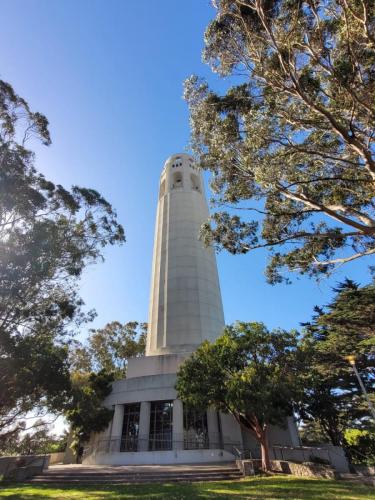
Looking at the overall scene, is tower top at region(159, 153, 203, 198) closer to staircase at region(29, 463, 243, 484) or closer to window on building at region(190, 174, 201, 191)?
window on building at region(190, 174, 201, 191)

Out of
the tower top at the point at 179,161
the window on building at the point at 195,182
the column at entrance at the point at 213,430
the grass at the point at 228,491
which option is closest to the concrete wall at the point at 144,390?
the column at entrance at the point at 213,430

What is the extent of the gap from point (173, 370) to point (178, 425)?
4580mm

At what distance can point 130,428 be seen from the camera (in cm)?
2486

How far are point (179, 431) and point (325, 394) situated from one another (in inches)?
523

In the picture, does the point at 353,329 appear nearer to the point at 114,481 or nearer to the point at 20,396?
the point at 114,481

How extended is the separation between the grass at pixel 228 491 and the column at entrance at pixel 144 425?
31.3 ft

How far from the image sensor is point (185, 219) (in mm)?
37750

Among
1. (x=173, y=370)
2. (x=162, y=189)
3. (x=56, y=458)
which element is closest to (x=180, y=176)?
(x=162, y=189)

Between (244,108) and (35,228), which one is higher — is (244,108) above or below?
above

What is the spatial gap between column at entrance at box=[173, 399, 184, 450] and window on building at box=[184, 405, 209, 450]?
53 centimetres

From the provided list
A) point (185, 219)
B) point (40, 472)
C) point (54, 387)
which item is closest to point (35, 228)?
point (54, 387)

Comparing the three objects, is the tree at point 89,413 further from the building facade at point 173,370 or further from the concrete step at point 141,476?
the concrete step at point 141,476

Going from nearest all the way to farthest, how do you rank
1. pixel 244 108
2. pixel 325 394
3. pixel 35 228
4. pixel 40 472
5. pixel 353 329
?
pixel 244 108
pixel 35 228
pixel 40 472
pixel 353 329
pixel 325 394

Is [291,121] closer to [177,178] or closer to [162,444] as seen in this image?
[162,444]
